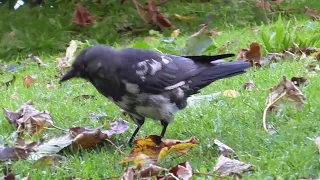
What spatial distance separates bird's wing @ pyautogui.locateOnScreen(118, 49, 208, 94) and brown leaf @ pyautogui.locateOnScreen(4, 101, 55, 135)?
819 millimetres

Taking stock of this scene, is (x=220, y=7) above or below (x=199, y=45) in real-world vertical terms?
below

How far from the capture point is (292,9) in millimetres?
9242

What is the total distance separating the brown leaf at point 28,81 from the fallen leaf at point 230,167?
3247 mm

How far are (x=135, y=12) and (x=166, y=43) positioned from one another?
2.13 m

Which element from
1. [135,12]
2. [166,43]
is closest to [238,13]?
[135,12]

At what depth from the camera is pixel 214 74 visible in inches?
158

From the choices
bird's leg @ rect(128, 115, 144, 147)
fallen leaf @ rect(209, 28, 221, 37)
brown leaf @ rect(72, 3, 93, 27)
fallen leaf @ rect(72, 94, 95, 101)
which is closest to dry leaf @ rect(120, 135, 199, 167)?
bird's leg @ rect(128, 115, 144, 147)

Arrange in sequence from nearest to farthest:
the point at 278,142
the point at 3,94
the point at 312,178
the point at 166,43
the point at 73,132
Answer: the point at 312,178 < the point at 278,142 < the point at 73,132 < the point at 3,94 < the point at 166,43

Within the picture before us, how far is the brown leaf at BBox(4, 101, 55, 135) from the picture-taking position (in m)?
4.20

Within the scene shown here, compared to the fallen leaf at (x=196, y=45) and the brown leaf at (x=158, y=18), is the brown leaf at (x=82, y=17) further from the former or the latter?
the fallen leaf at (x=196, y=45)

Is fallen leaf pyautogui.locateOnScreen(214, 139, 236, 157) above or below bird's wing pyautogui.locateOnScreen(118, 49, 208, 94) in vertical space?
below

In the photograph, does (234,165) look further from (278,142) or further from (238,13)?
(238,13)

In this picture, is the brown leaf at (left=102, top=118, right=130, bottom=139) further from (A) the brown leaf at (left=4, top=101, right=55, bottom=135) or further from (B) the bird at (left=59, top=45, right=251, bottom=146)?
(A) the brown leaf at (left=4, top=101, right=55, bottom=135)

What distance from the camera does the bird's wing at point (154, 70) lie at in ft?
12.0
